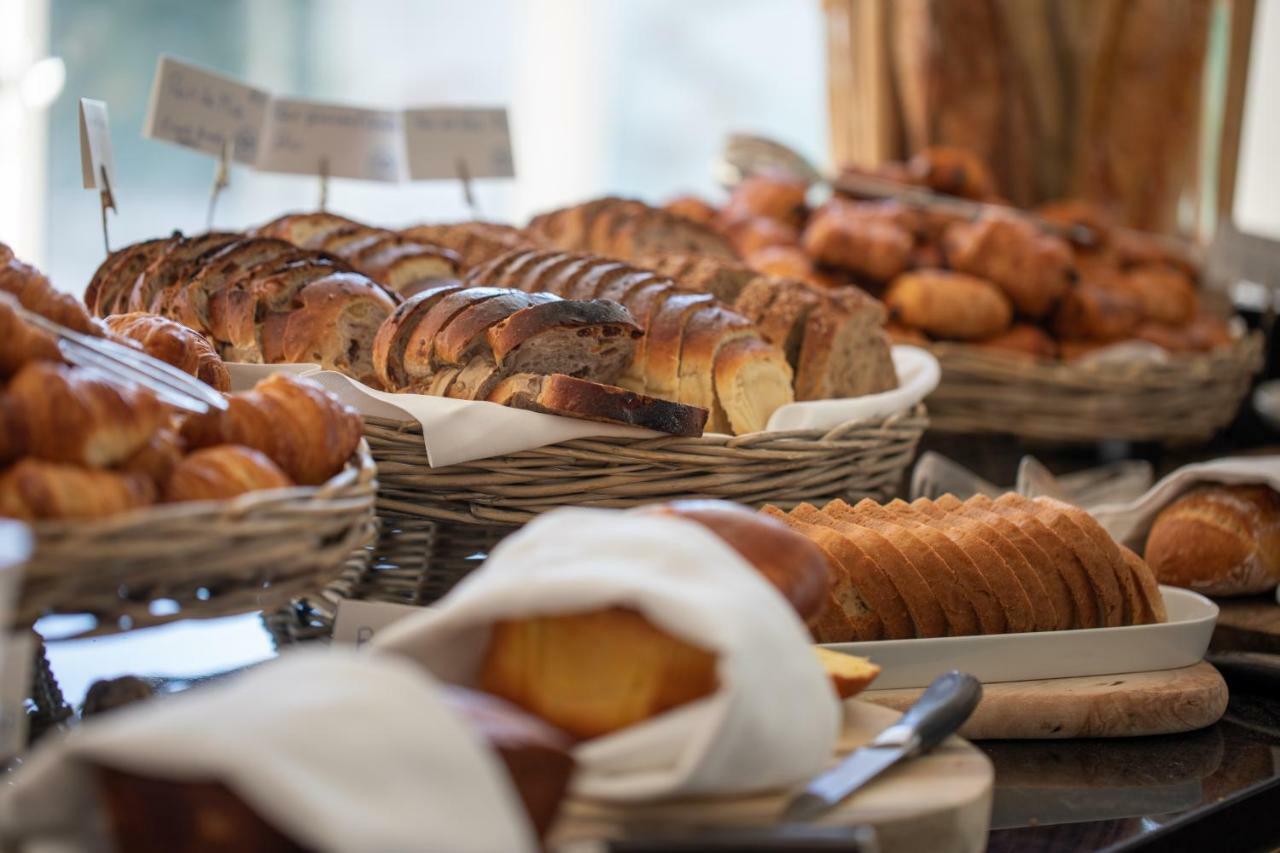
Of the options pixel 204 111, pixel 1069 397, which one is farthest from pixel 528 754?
pixel 1069 397

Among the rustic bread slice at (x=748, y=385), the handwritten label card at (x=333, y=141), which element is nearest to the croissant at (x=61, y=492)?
the rustic bread slice at (x=748, y=385)

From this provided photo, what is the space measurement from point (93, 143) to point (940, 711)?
1.56 metres

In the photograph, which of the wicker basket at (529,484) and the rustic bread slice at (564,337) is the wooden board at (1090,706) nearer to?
the wicker basket at (529,484)

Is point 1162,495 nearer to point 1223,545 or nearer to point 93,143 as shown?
point 1223,545

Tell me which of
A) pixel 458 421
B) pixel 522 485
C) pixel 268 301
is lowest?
pixel 522 485

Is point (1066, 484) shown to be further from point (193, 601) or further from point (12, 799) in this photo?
point (12, 799)

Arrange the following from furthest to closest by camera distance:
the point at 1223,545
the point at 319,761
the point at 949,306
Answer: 1. the point at 949,306
2. the point at 1223,545
3. the point at 319,761

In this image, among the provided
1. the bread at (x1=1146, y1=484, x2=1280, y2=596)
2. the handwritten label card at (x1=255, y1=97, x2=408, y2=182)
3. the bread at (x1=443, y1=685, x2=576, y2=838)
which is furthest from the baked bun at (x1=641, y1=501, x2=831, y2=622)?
the handwritten label card at (x1=255, y1=97, x2=408, y2=182)

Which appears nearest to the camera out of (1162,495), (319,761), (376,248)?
(319,761)

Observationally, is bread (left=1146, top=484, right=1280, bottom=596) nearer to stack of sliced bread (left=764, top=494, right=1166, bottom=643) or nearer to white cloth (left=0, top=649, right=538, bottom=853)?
stack of sliced bread (left=764, top=494, right=1166, bottom=643)

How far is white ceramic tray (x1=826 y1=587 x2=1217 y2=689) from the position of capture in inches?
59.4

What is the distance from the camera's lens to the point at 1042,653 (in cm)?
157

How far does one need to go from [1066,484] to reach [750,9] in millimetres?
5924

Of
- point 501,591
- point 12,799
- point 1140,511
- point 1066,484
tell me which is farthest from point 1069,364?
point 12,799
